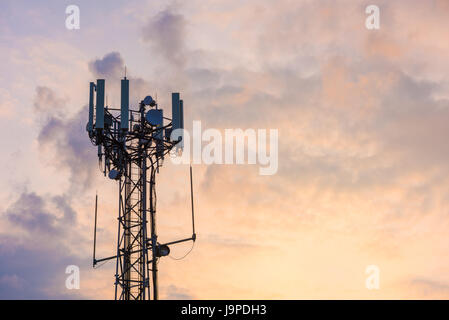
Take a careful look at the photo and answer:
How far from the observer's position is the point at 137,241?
4062 cm

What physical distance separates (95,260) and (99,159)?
22.8ft

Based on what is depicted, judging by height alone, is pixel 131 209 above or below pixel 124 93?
below

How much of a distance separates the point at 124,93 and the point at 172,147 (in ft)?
16.1
